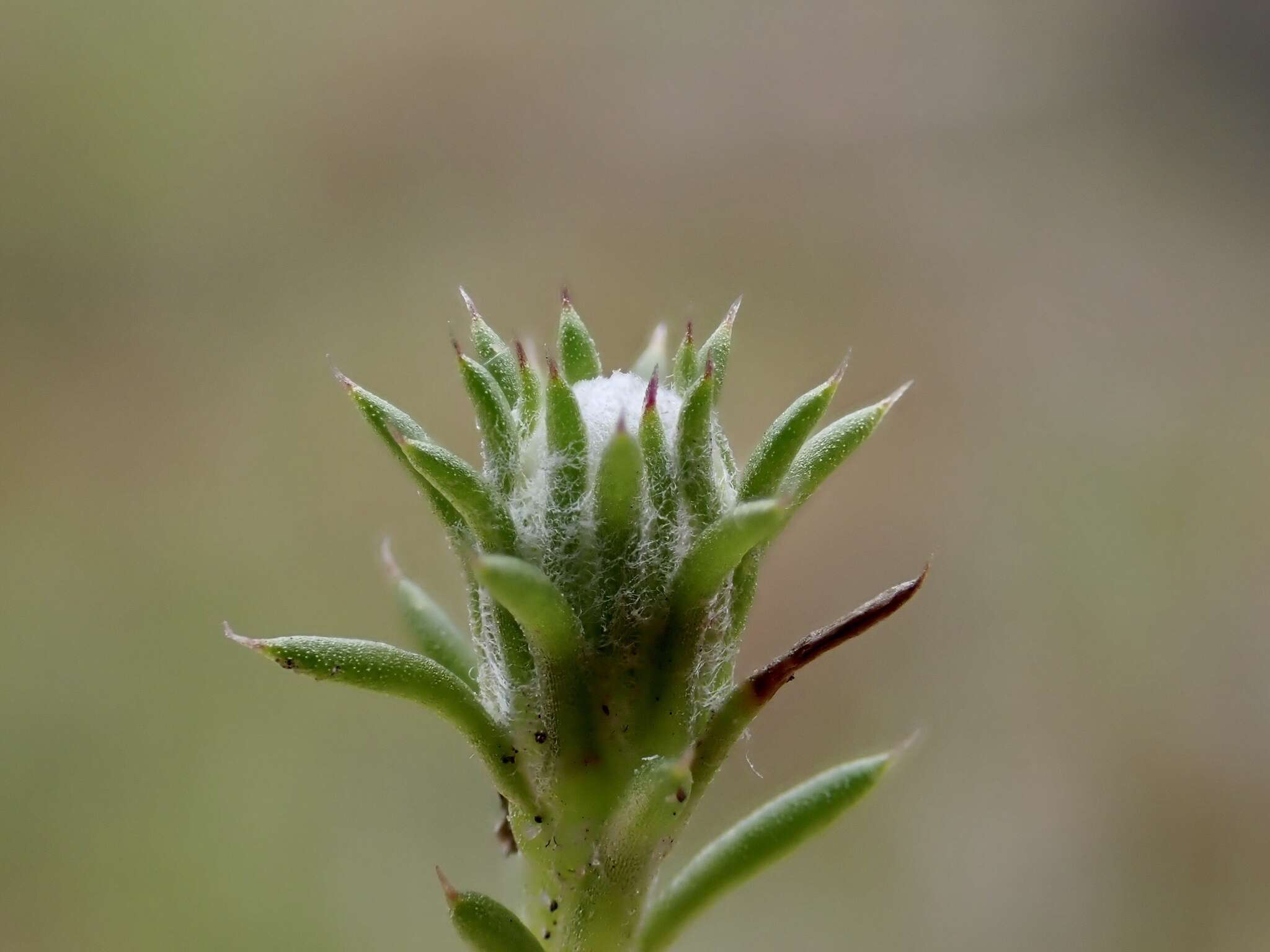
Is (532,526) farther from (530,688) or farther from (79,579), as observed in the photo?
(79,579)

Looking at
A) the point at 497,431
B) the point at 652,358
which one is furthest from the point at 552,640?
the point at 652,358

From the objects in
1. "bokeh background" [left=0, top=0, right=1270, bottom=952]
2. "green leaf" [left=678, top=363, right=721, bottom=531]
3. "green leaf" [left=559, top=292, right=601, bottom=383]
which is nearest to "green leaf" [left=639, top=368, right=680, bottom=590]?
"green leaf" [left=678, top=363, right=721, bottom=531]

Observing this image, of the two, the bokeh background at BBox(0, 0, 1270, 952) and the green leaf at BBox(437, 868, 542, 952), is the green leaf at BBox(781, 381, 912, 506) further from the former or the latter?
the bokeh background at BBox(0, 0, 1270, 952)

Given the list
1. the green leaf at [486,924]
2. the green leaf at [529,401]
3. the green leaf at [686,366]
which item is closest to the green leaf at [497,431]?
the green leaf at [529,401]

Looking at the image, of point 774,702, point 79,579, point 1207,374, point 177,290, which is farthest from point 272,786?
point 1207,374

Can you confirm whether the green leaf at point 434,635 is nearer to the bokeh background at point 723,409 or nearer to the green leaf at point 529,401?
the green leaf at point 529,401

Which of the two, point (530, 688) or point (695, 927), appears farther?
point (695, 927)
